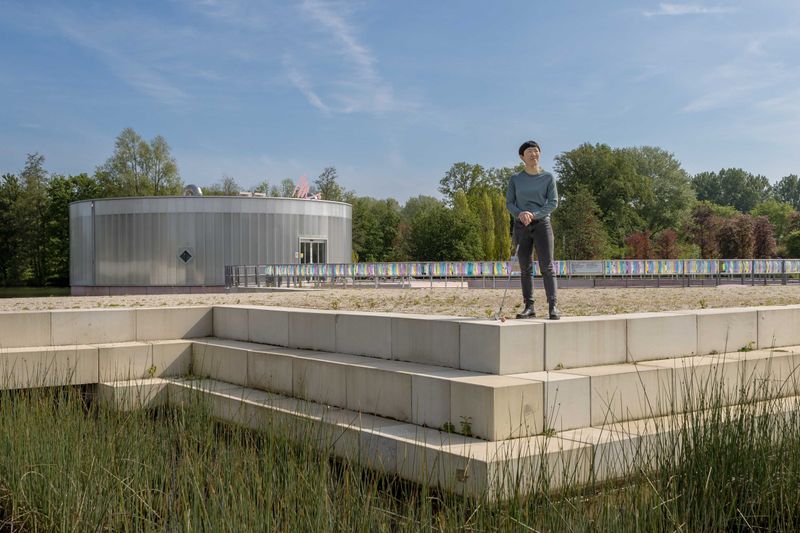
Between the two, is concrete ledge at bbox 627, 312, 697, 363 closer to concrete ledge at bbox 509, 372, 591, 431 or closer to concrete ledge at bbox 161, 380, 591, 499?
concrete ledge at bbox 509, 372, 591, 431

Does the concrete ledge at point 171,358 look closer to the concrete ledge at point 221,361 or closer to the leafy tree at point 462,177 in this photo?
the concrete ledge at point 221,361

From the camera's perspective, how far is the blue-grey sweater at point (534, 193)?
7570 millimetres

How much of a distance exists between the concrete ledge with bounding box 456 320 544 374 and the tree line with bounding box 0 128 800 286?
50.5 metres

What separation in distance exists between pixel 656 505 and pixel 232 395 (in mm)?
5806

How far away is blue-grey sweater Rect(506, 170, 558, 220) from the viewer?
7.57 meters

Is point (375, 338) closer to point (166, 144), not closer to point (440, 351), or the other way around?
point (440, 351)

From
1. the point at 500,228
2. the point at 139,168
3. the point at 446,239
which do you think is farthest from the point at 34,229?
the point at 500,228

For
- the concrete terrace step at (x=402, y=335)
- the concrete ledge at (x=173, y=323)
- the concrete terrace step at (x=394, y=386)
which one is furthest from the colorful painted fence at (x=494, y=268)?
the concrete terrace step at (x=394, y=386)

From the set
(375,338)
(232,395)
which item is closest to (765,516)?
(375,338)

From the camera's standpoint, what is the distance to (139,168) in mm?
72250

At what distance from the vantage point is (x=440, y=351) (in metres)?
7.37

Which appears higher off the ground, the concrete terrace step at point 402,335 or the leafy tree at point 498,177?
the leafy tree at point 498,177

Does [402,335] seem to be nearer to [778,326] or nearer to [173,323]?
[173,323]

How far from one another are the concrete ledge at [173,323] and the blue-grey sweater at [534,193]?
5.29 metres
